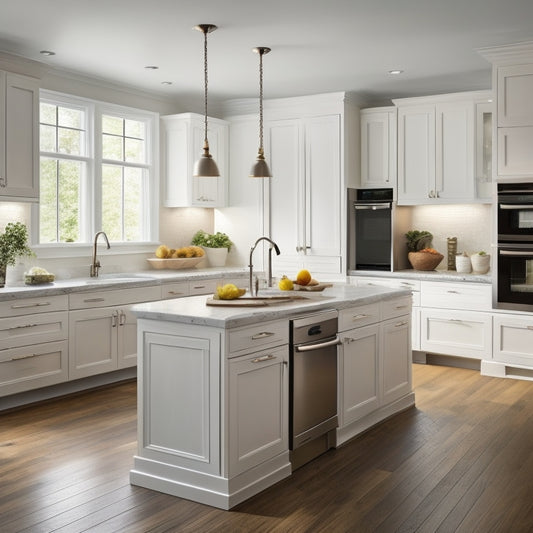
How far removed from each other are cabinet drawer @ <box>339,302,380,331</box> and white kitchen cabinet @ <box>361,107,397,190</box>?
2744mm

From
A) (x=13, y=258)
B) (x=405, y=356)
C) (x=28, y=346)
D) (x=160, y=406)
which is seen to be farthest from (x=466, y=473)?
(x=13, y=258)

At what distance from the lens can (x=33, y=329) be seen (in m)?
5.01

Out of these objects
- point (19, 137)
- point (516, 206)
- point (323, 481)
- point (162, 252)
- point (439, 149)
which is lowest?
point (323, 481)

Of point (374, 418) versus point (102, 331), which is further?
point (102, 331)

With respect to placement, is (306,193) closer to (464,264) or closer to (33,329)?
(464,264)

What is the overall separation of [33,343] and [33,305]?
0.94 feet

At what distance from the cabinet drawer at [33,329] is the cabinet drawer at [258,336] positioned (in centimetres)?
229

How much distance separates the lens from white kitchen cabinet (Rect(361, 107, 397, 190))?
22.7 feet

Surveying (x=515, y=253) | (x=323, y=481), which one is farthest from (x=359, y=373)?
(x=515, y=253)

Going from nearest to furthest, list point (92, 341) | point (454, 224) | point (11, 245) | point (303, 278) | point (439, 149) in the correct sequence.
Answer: point (303, 278), point (11, 245), point (92, 341), point (439, 149), point (454, 224)

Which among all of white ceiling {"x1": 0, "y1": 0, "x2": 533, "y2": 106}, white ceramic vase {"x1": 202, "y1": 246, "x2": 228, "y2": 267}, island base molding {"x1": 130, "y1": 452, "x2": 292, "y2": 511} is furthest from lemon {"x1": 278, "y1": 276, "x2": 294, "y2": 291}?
white ceramic vase {"x1": 202, "y1": 246, "x2": 228, "y2": 267}

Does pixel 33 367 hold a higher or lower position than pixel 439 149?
lower

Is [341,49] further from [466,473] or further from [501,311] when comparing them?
[466,473]

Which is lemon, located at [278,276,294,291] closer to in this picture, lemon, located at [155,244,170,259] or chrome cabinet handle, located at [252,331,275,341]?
chrome cabinet handle, located at [252,331,275,341]
